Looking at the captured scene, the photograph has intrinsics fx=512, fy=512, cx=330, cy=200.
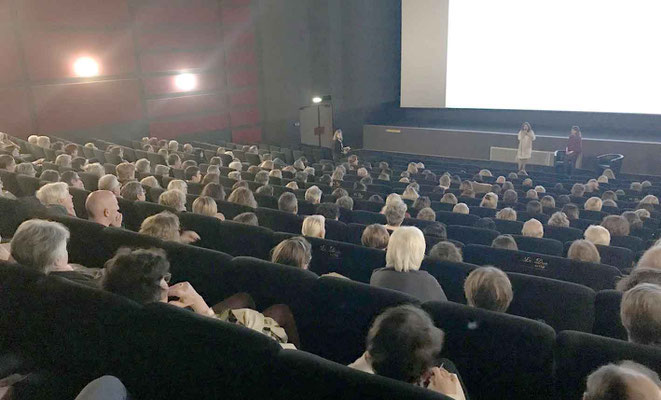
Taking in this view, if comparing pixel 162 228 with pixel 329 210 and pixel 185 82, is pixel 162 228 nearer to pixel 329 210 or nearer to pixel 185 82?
pixel 329 210

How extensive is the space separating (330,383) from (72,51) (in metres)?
12.0

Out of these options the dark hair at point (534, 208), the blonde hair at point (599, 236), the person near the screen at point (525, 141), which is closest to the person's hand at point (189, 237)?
the blonde hair at point (599, 236)

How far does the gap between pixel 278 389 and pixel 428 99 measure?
57.8ft

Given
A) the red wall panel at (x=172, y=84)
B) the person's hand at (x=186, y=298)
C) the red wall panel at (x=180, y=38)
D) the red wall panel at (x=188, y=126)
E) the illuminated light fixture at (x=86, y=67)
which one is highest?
the red wall panel at (x=180, y=38)

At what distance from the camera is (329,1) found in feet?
55.2

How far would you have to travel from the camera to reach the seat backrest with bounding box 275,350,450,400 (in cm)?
164

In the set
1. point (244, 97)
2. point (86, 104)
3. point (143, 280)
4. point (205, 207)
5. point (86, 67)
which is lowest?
point (205, 207)

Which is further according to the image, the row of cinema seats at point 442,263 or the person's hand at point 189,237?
the person's hand at point 189,237

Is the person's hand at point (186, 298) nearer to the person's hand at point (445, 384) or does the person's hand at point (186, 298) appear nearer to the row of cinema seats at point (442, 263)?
the row of cinema seats at point (442, 263)

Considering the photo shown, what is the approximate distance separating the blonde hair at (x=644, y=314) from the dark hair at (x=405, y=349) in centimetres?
126

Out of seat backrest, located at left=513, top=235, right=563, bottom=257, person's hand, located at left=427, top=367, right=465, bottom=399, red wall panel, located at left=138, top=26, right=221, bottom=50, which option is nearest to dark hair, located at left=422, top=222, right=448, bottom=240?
seat backrest, located at left=513, top=235, right=563, bottom=257

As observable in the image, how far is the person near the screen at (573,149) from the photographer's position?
510 inches

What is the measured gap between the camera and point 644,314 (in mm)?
2434

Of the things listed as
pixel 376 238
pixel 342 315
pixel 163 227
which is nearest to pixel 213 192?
pixel 163 227
